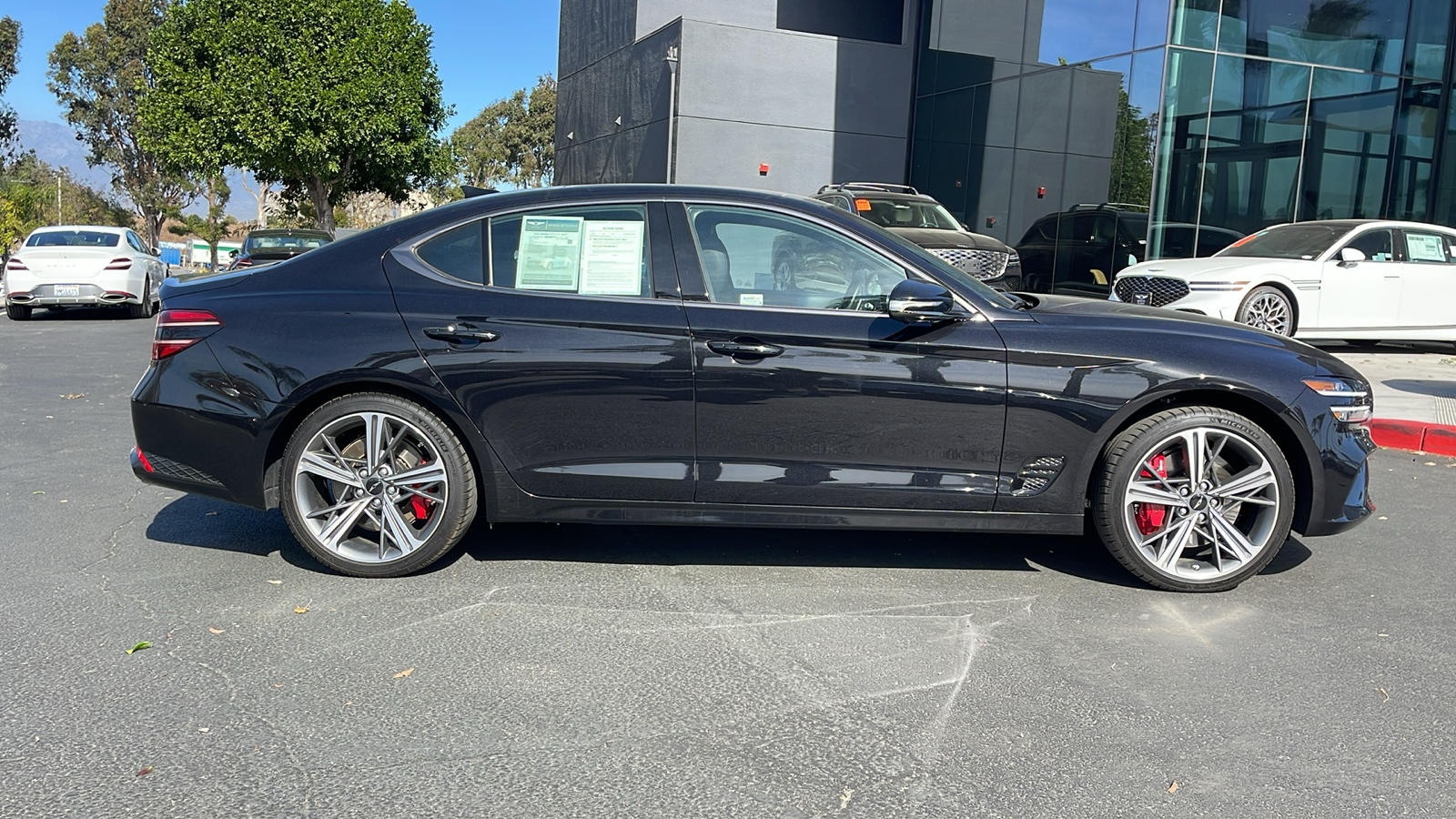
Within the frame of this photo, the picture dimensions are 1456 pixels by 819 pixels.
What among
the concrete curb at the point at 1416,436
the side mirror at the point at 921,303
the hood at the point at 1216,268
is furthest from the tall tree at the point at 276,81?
the side mirror at the point at 921,303

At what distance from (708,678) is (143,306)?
57.4ft

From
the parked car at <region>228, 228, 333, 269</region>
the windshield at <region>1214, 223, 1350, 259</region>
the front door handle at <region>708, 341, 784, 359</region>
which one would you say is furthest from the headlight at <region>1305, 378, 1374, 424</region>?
the parked car at <region>228, 228, 333, 269</region>

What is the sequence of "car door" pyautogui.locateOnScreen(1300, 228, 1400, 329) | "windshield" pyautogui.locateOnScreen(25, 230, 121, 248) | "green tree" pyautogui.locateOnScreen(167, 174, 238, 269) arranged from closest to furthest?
1. "car door" pyautogui.locateOnScreen(1300, 228, 1400, 329)
2. "windshield" pyautogui.locateOnScreen(25, 230, 121, 248)
3. "green tree" pyautogui.locateOnScreen(167, 174, 238, 269)

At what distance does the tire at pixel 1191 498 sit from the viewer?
4.44m

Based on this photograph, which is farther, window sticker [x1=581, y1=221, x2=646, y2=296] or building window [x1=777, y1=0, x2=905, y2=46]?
building window [x1=777, y1=0, x2=905, y2=46]

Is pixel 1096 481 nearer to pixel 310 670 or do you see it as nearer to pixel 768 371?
pixel 768 371

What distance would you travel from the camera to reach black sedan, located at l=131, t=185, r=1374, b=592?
14.3ft

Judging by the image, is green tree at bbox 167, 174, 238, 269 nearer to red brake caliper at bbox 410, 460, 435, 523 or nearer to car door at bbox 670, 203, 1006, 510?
red brake caliper at bbox 410, 460, 435, 523

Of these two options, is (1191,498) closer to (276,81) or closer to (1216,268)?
(1216,268)

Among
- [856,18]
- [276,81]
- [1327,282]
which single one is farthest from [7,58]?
Result: [1327,282]

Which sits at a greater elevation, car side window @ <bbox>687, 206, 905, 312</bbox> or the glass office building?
the glass office building

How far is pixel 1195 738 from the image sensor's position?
127 inches

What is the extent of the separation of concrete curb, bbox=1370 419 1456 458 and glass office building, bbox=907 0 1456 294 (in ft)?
34.7

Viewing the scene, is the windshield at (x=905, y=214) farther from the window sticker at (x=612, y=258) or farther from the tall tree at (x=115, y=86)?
the tall tree at (x=115, y=86)
